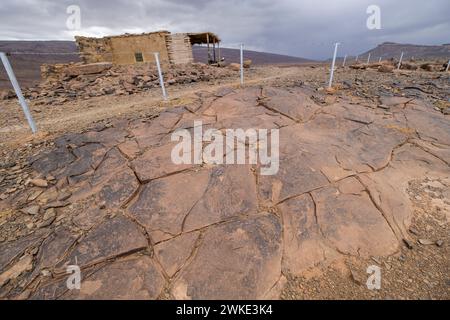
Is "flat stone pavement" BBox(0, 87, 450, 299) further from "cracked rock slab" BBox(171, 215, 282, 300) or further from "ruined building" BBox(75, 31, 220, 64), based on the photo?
"ruined building" BBox(75, 31, 220, 64)

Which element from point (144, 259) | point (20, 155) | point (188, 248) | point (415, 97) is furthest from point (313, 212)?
point (415, 97)

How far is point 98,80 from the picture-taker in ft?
37.1

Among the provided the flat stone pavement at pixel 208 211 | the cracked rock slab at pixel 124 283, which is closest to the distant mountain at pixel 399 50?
the flat stone pavement at pixel 208 211

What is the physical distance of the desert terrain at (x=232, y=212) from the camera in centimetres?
209

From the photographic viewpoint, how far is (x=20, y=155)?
397cm

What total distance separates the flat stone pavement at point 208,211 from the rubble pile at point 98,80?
20.8ft

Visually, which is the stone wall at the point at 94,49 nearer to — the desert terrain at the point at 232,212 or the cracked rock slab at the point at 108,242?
the desert terrain at the point at 232,212

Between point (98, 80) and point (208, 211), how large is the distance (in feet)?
38.5

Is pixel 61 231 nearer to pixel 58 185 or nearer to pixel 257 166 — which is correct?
pixel 58 185

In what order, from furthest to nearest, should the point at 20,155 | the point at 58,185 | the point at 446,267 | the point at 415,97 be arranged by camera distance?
the point at 415,97, the point at 20,155, the point at 58,185, the point at 446,267

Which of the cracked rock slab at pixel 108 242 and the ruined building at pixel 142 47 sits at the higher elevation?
the ruined building at pixel 142 47

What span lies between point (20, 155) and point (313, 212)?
5.06 m

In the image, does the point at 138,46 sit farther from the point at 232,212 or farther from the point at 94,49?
the point at 232,212

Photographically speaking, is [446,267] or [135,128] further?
[135,128]
